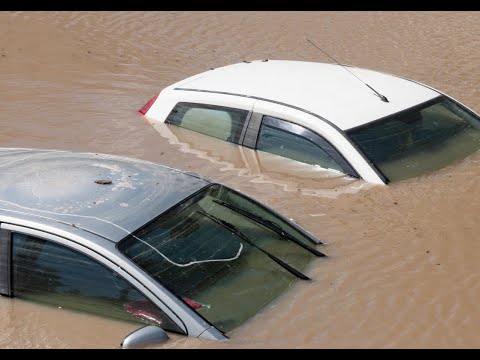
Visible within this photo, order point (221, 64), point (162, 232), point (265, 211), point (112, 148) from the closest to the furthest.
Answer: point (162, 232) → point (265, 211) → point (112, 148) → point (221, 64)

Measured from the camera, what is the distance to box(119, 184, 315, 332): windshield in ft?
18.1

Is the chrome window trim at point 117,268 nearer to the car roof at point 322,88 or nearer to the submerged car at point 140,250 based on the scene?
the submerged car at point 140,250

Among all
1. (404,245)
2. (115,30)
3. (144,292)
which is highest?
(144,292)

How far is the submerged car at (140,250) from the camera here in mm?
5383

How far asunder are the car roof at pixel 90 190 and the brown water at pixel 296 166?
22.0 inches

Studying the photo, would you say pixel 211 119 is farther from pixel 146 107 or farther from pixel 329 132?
pixel 329 132

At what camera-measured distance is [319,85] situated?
9.32 m

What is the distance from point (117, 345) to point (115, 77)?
7.96 metres

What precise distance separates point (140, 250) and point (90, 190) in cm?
72

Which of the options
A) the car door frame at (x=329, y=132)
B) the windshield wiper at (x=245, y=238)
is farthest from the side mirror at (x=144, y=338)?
the car door frame at (x=329, y=132)

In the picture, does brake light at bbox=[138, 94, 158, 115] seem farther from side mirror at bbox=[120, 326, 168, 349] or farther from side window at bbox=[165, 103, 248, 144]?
side mirror at bbox=[120, 326, 168, 349]

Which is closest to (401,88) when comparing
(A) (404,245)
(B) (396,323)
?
(A) (404,245)

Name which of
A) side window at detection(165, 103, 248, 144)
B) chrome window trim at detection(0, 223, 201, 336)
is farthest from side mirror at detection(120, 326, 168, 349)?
side window at detection(165, 103, 248, 144)

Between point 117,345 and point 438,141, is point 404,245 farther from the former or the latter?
point 117,345
